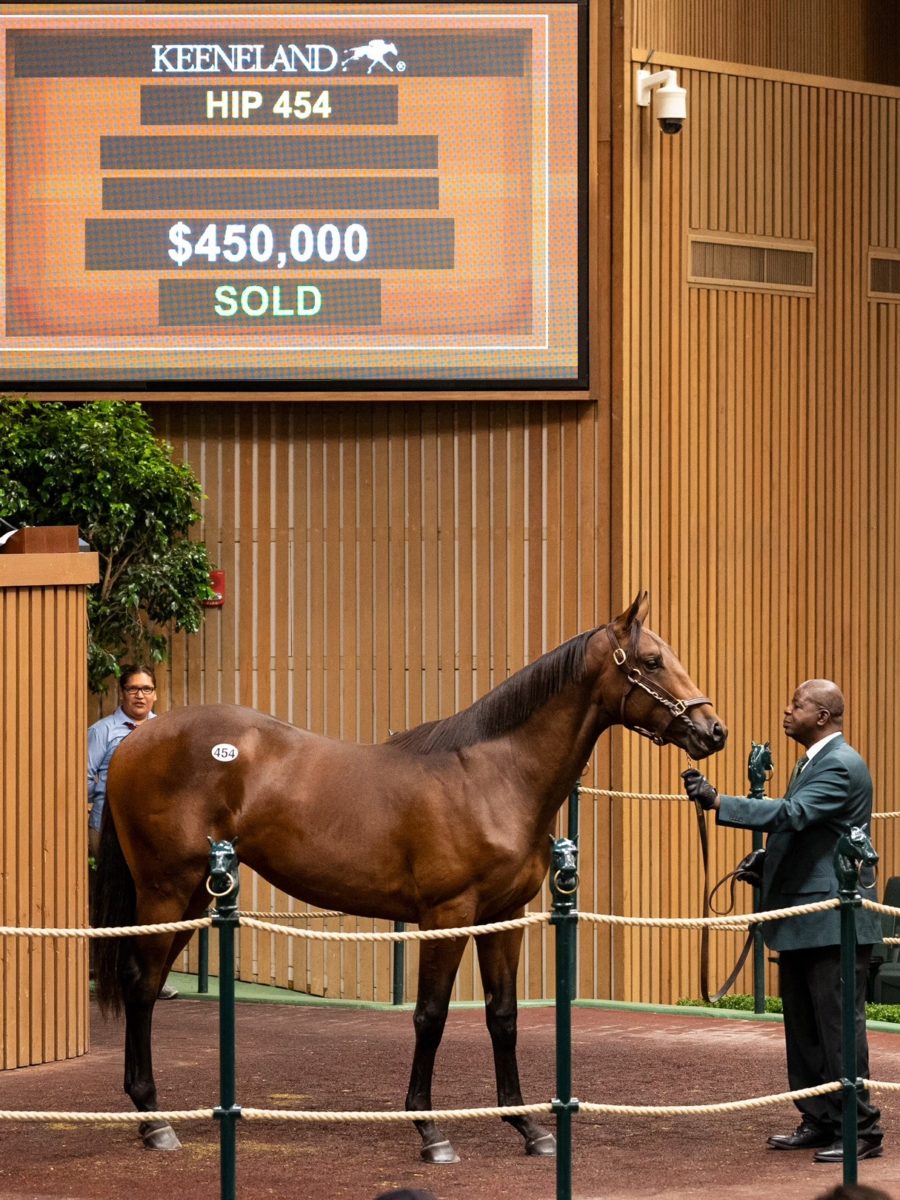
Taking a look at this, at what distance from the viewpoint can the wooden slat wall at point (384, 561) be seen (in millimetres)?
11453

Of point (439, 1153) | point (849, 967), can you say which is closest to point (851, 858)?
point (849, 967)

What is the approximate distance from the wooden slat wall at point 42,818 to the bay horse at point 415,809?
2.97ft

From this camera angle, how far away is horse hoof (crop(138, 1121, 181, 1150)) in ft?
21.2

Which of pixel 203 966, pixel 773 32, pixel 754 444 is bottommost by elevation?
pixel 203 966

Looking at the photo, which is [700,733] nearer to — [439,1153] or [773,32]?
[439,1153]

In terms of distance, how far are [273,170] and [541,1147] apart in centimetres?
627

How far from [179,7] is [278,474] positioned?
8.85 ft

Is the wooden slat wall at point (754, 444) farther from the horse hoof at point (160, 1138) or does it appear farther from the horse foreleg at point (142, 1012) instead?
the horse hoof at point (160, 1138)

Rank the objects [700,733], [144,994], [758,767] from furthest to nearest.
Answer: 1. [758,767]
2. [144,994]
3. [700,733]

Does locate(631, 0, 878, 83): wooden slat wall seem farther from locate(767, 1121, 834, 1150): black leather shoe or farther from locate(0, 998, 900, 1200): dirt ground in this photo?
locate(767, 1121, 834, 1150): black leather shoe

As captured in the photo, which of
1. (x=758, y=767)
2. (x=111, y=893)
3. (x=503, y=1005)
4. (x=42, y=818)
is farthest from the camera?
(x=758, y=767)

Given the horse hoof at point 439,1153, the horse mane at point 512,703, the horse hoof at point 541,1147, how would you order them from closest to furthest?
the horse hoof at point 439,1153 < the horse hoof at point 541,1147 < the horse mane at point 512,703

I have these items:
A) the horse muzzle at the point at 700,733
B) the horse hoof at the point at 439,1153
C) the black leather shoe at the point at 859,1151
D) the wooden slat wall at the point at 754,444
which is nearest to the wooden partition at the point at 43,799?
the horse hoof at the point at 439,1153

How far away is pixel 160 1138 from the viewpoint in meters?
6.48
